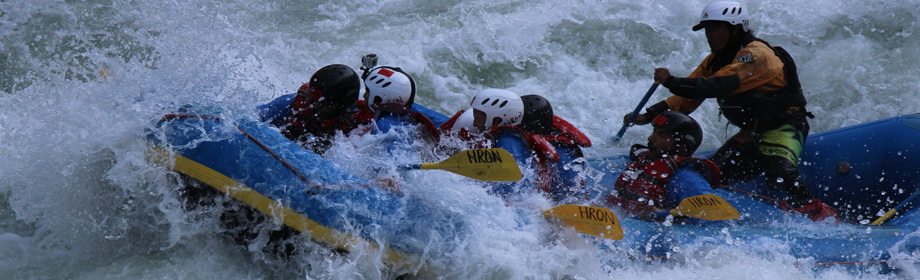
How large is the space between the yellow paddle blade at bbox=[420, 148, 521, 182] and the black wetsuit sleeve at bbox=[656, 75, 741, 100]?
185 cm

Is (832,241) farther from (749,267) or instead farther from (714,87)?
(714,87)

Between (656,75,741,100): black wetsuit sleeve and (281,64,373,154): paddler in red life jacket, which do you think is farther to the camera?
(656,75,741,100): black wetsuit sleeve

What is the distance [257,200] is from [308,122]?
1.12 metres

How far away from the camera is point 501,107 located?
3500 millimetres

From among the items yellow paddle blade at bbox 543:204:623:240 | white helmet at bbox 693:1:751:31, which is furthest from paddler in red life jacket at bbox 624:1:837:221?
yellow paddle blade at bbox 543:204:623:240

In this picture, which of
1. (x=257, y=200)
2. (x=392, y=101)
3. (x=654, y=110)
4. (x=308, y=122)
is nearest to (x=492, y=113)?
(x=392, y=101)

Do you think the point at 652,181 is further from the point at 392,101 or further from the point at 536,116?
the point at 392,101

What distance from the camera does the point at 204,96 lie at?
2939mm

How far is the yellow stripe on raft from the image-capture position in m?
2.71

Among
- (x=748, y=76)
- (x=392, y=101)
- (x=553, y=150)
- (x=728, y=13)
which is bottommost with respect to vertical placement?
(x=392, y=101)

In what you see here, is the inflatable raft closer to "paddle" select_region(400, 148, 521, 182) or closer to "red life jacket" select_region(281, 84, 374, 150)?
"paddle" select_region(400, 148, 521, 182)

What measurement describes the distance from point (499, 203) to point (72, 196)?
200 cm

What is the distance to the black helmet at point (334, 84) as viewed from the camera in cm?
368

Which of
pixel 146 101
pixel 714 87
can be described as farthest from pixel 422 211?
pixel 714 87
